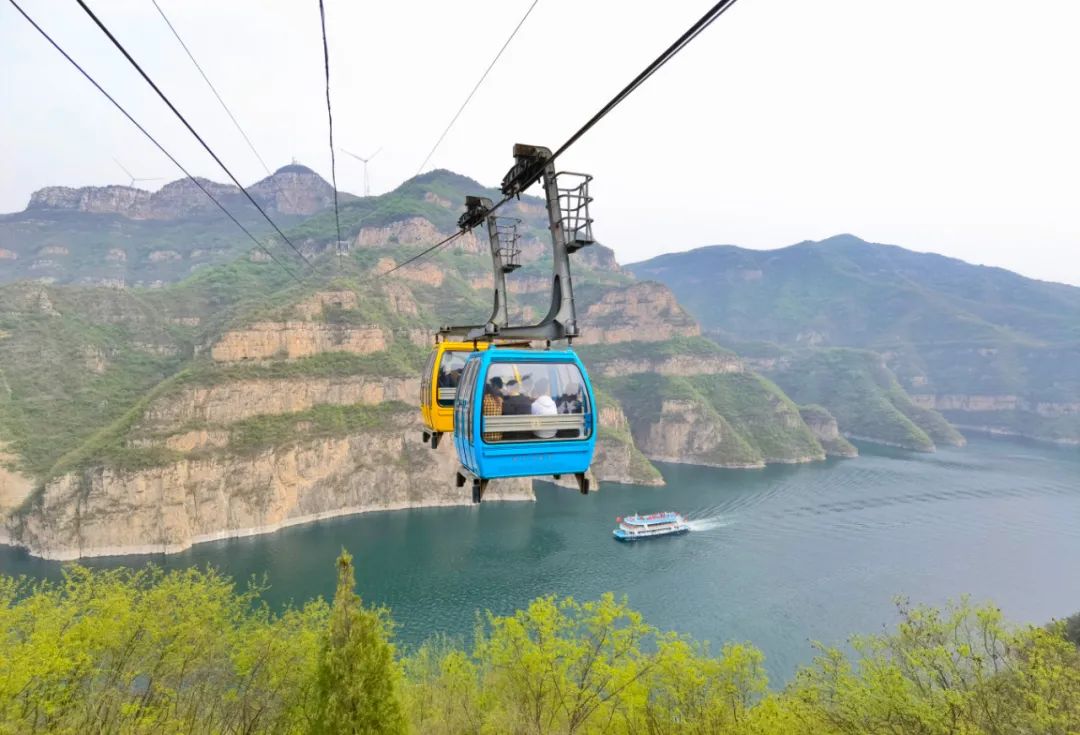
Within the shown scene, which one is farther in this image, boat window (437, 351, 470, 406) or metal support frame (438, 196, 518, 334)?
boat window (437, 351, 470, 406)

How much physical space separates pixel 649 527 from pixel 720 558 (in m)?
7.96

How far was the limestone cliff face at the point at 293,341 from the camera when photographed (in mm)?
63094

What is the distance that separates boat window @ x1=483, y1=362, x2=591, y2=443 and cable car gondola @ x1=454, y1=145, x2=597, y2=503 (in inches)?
0.5

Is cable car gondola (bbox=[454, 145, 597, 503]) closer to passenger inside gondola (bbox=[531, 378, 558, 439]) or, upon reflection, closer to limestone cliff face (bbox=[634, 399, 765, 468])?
passenger inside gondola (bbox=[531, 378, 558, 439])

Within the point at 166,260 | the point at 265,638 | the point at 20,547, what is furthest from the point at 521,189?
the point at 166,260

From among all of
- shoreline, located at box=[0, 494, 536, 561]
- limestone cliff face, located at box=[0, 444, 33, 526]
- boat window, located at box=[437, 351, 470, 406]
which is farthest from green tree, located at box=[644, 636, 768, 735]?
limestone cliff face, located at box=[0, 444, 33, 526]

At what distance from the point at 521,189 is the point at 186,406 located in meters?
63.3

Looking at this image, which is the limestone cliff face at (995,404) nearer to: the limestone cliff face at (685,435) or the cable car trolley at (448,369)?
the limestone cliff face at (685,435)

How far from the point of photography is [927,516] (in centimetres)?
6328

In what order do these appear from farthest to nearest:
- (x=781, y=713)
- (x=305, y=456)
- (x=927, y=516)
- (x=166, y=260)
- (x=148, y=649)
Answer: (x=166, y=260), (x=927, y=516), (x=305, y=456), (x=148, y=649), (x=781, y=713)

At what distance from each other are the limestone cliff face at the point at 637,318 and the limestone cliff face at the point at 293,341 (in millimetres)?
63784

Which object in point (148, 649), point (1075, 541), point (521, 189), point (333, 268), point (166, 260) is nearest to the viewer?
point (521, 189)

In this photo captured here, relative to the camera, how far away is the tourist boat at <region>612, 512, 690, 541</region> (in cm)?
5272

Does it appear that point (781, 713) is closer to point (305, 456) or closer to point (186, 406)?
point (305, 456)
